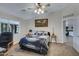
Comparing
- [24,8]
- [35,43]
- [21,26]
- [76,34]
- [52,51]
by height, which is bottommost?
[52,51]

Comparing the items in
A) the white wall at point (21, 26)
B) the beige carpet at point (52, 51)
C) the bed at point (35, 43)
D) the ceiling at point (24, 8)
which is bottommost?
the beige carpet at point (52, 51)

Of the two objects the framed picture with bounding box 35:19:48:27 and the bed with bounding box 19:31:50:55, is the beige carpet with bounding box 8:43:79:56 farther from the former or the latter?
the framed picture with bounding box 35:19:48:27

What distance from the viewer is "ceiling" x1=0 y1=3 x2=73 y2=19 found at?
9.05 ft

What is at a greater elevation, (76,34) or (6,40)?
(76,34)

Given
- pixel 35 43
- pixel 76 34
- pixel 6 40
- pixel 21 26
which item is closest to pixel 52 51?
pixel 35 43

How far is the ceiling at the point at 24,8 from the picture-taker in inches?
109

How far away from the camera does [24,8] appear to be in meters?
2.78

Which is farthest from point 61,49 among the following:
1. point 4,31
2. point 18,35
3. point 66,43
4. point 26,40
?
point 4,31

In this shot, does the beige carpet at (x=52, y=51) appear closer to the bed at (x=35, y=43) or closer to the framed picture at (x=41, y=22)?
the bed at (x=35, y=43)

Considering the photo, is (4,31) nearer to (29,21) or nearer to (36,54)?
(29,21)

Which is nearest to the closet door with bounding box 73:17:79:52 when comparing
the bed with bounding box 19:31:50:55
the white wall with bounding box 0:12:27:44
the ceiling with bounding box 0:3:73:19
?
the ceiling with bounding box 0:3:73:19

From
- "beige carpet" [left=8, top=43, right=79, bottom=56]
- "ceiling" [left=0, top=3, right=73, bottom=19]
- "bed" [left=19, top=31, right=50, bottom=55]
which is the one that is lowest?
"beige carpet" [left=8, top=43, right=79, bottom=56]

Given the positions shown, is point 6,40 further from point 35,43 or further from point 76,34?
point 76,34

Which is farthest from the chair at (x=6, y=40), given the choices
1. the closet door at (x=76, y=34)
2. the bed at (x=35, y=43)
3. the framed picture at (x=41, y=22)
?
the closet door at (x=76, y=34)
